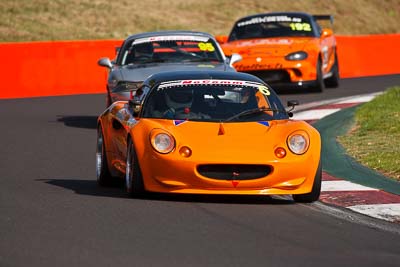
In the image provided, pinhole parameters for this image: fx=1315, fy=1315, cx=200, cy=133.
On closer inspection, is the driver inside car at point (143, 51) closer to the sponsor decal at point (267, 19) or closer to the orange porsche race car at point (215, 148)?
the sponsor decal at point (267, 19)

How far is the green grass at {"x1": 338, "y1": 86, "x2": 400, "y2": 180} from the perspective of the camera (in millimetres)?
13031

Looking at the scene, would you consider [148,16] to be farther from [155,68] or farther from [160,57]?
[155,68]

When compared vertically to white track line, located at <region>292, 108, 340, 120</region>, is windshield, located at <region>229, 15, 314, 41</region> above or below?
above

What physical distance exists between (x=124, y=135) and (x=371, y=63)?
2009 cm

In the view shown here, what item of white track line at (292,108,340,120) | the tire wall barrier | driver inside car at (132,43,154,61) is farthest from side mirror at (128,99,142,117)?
the tire wall barrier

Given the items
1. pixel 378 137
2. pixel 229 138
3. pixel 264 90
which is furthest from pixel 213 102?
pixel 378 137

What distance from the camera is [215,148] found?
10297mm

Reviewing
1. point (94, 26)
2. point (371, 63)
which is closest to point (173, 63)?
point (371, 63)

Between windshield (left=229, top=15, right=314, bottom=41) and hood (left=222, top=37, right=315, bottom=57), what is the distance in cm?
51

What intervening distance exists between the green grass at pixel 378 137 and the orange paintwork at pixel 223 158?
1906 millimetres

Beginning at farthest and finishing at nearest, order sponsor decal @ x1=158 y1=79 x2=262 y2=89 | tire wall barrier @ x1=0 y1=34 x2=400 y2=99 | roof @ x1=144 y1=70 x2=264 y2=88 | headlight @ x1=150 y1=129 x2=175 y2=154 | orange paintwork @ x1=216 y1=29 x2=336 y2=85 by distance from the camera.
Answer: tire wall barrier @ x1=0 y1=34 x2=400 y2=99, orange paintwork @ x1=216 y1=29 x2=336 y2=85, roof @ x1=144 y1=70 x2=264 y2=88, sponsor decal @ x1=158 y1=79 x2=262 y2=89, headlight @ x1=150 y1=129 x2=175 y2=154

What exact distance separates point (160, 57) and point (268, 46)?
5330 millimetres

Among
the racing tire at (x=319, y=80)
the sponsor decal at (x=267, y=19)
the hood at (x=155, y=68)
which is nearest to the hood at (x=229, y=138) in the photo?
the hood at (x=155, y=68)

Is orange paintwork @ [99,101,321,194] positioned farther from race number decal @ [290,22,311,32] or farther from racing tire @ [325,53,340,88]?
racing tire @ [325,53,340,88]
